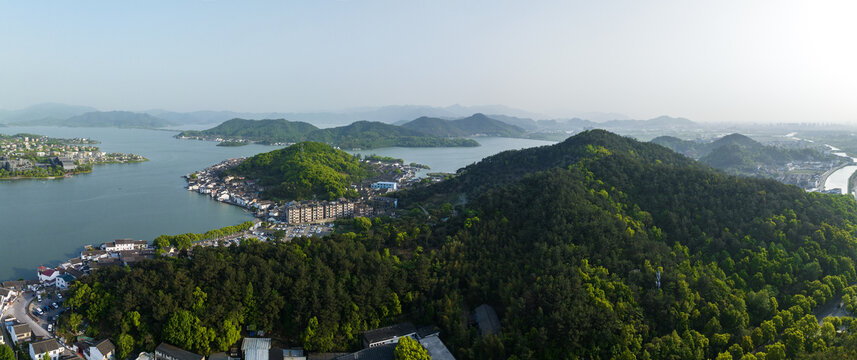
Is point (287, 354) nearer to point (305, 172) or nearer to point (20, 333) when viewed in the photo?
point (20, 333)

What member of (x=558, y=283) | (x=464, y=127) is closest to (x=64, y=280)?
(x=558, y=283)

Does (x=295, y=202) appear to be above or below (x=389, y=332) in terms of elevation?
above

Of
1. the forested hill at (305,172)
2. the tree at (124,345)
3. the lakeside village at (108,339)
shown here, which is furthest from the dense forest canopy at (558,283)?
the forested hill at (305,172)

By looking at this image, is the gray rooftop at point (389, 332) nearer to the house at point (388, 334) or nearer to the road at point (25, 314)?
the house at point (388, 334)

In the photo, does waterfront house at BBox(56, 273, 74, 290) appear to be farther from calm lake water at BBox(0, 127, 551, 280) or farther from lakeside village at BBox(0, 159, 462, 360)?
calm lake water at BBox(0, 127, 551, 280)

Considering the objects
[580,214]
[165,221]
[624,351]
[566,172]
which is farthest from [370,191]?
[624,351]

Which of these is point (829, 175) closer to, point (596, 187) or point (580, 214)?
point (596, 187)
